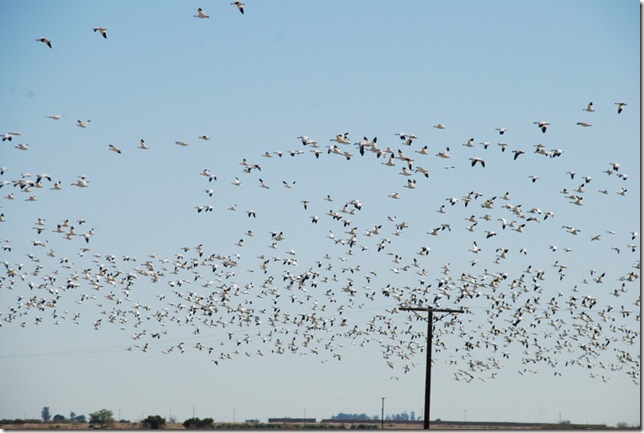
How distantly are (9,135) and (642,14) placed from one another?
31.2m

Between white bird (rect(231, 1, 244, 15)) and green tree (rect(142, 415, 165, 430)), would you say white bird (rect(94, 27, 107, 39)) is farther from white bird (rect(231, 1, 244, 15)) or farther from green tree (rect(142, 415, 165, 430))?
green tree (rect(142, 415, 165, 430))

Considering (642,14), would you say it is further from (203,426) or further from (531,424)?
(531,424)

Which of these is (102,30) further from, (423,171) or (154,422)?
(154,422)

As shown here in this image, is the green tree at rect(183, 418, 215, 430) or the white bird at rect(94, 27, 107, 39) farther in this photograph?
the green tree at rect(183, 418, 215, 430)

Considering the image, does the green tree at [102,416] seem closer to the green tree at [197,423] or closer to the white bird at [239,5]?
the green tree at [197,423]

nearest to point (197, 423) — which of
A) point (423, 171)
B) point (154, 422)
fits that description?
point (154, 422)

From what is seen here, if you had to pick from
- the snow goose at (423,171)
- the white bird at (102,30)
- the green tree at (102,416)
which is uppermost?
the white bird at (102,30)

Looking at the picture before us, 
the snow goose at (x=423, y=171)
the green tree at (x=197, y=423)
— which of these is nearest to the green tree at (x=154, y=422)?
the green tree at (x=197, y=423)

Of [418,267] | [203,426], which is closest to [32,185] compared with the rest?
[418,267]

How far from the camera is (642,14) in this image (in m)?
36.6

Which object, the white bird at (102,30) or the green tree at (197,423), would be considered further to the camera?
the green tree at (197,423)

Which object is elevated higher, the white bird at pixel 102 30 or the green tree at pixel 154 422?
the white bird at pixel 102 30

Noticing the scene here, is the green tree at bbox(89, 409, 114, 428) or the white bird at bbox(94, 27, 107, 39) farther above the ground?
the white bird at bbox(94, 27, 107, 39)

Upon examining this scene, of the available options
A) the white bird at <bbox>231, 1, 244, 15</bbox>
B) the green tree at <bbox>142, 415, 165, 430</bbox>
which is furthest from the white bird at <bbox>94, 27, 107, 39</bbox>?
the green tree at <bbox>142, 415, 165, 430</bbox>
